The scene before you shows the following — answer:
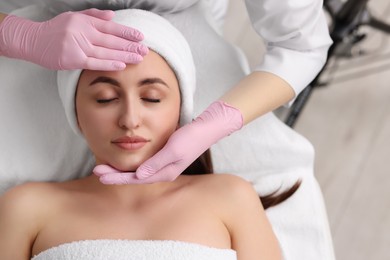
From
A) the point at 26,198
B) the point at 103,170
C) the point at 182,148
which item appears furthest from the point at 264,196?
the point at 26,198

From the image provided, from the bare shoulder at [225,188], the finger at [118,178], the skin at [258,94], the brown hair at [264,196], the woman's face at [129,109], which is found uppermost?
the woman's face at [129,109]

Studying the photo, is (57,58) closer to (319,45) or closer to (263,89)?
(263,89)

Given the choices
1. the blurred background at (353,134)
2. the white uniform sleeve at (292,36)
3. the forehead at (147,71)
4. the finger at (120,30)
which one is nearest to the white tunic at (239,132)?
the white uniform sleeve at (292,36)

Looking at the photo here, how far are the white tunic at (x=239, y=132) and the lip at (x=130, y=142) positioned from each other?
0.28 meters

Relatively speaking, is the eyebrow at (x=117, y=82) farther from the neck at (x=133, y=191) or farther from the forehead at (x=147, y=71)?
the neck at (x=133, y=191)

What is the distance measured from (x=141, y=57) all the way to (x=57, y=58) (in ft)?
0.63

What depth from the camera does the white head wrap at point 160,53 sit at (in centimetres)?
113

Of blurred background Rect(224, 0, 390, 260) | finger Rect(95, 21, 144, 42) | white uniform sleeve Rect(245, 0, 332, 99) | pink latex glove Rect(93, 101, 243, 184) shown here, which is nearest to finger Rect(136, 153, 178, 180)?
pink latex glove Rect(93, 101, 243, 184)

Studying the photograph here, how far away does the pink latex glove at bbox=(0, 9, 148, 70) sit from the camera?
3.65 feet

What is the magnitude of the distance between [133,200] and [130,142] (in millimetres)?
183

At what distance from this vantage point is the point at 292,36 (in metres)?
1.30

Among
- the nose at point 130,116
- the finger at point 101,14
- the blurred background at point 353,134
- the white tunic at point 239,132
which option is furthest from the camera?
the blurred background at point 353,134

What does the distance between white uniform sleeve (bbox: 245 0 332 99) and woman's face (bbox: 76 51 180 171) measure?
0.93 feet

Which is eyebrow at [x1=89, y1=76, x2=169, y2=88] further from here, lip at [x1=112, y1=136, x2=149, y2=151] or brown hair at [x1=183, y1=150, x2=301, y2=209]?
brown hair at [x1=183, y1=150, x2=301, y2=209]
